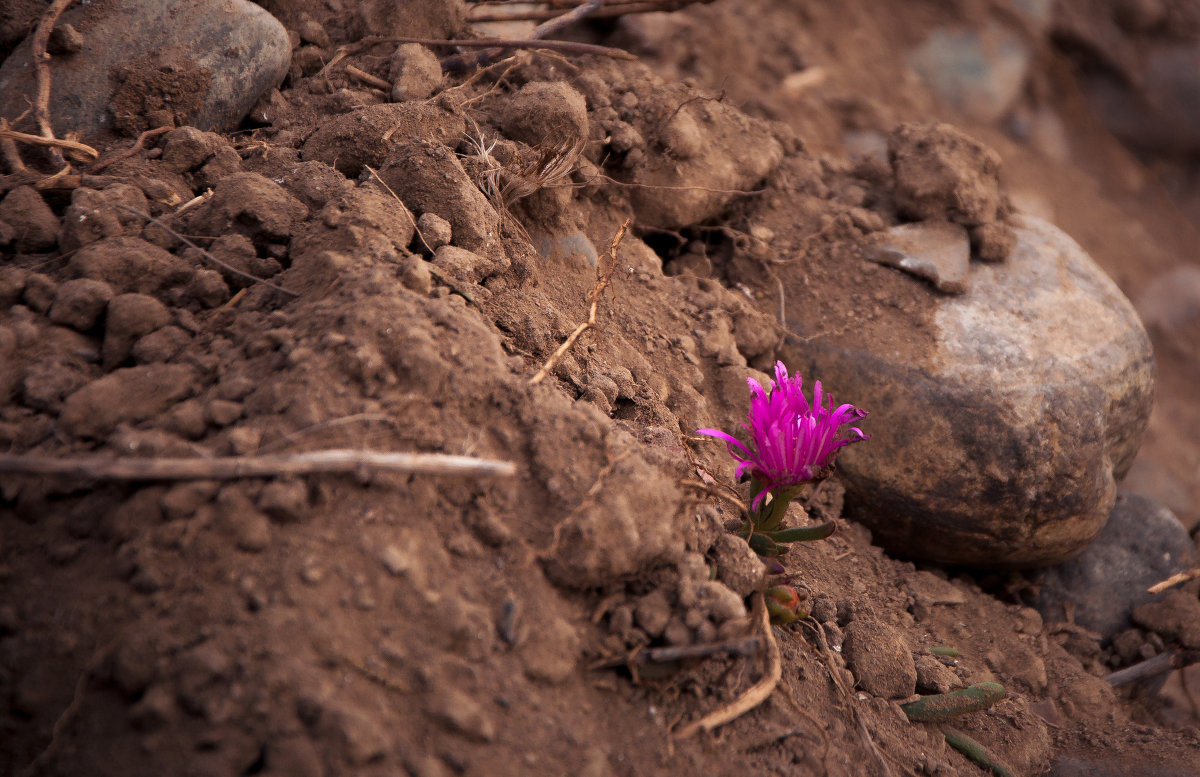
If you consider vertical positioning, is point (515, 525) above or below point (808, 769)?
above

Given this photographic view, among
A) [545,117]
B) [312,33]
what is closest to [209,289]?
[545,117]

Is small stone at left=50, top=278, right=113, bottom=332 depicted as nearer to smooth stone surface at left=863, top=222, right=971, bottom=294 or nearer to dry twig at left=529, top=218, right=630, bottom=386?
dry twig at left=529, top=218, right=630, bottom=386

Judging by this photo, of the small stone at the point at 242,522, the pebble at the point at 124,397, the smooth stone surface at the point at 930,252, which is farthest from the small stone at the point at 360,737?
the smooth stone surface at the point at 930,252

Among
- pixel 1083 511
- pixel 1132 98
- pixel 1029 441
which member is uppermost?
pixel 1132 98

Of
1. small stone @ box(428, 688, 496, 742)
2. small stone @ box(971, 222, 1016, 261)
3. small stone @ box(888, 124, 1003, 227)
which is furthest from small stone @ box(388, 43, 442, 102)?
small stone @ box(971, 222, 1016, 261)

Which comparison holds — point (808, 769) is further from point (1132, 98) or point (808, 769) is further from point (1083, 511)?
point (1132, 98)

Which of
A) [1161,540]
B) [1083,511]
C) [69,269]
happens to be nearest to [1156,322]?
[1161,540]

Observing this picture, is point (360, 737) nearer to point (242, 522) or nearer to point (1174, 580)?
point (242, 522)
